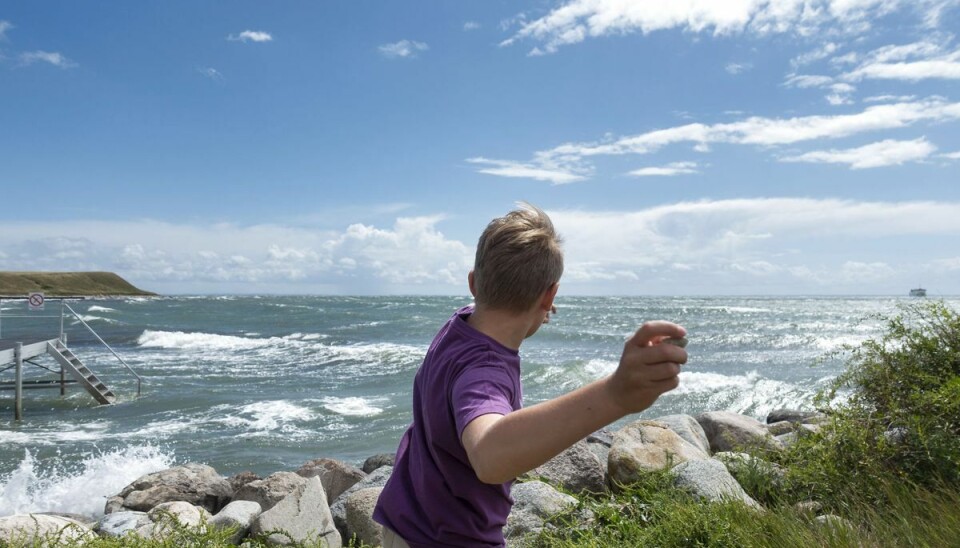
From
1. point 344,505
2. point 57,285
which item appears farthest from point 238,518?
point 57,285

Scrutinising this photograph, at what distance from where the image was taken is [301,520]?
567 cm

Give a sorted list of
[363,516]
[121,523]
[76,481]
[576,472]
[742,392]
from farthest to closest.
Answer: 1. [742,392]
2. [76,481]
3. [121,523]
4. [363,516]
5. [576,472]

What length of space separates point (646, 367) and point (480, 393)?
18.9 inches

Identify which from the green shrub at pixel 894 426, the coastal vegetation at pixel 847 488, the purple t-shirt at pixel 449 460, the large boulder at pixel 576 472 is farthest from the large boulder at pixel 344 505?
the purple t-shirt at pixel 449 460

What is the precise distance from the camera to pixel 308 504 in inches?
229

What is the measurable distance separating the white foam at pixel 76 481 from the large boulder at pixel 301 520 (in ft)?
18.2

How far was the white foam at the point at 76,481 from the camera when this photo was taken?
10.1 metres

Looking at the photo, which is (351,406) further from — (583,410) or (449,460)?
(583,410)

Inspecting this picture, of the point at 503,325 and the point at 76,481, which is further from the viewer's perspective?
the point at 76,481

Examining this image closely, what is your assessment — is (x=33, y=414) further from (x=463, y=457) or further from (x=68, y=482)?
(x=463, y=457)

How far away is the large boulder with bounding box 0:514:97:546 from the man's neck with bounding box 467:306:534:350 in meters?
3.72

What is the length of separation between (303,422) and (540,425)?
1474cm

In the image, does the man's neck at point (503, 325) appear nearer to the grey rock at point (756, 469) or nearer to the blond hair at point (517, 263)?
the blond hair at point (517, 263)

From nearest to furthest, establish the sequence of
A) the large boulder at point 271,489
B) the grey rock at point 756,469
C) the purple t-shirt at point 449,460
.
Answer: the purple t-shirt at point 449,460
the grey rock at point 756,469
the large boulder at point 271,489
